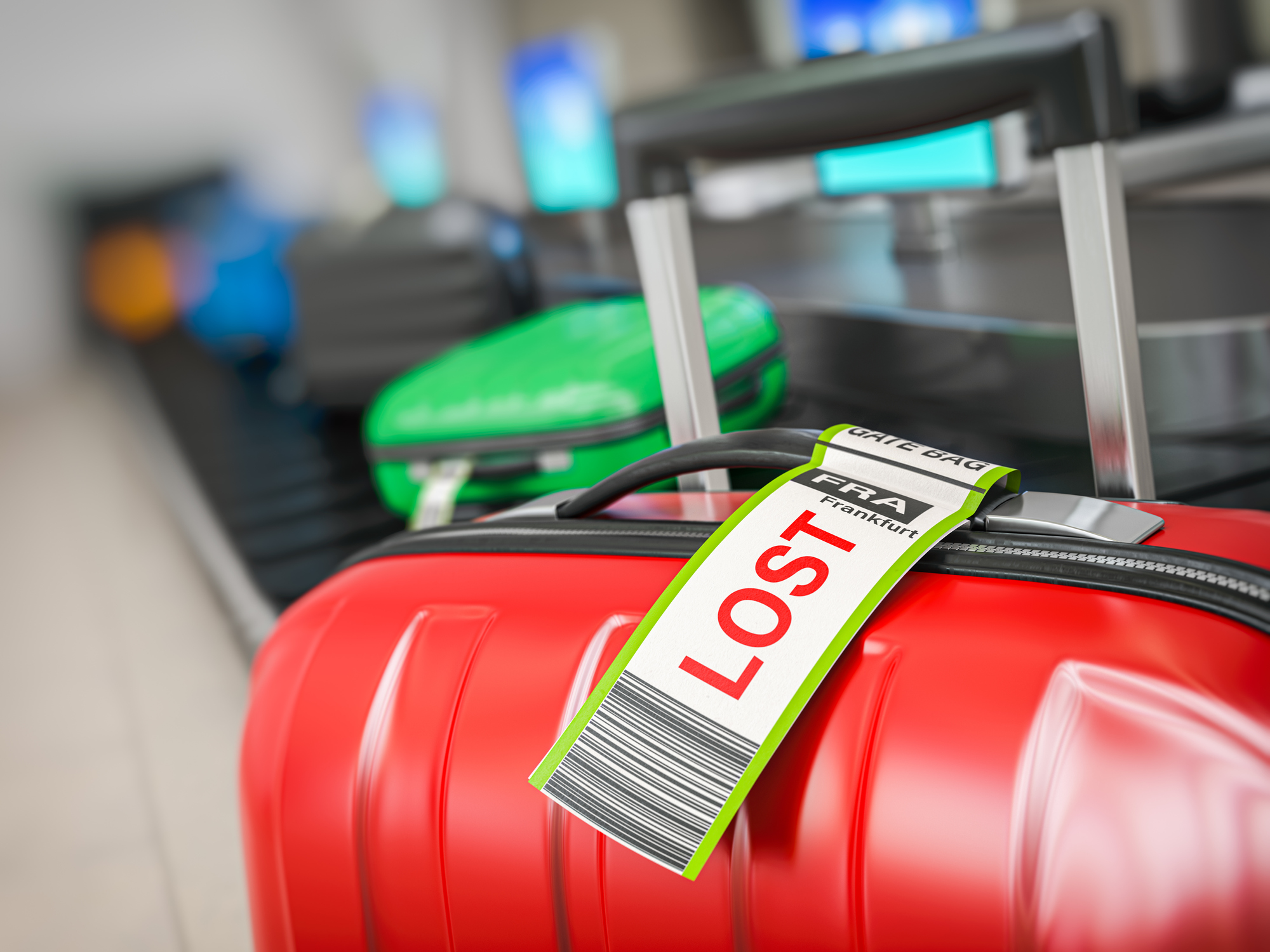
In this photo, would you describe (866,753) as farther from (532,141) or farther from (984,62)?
(532,141)

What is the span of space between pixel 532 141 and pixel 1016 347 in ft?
12.0

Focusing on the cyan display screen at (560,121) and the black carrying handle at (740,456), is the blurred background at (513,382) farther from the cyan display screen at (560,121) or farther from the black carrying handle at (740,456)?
the black carrying handle at (740,456)

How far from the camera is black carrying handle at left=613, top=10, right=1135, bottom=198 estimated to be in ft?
1.54

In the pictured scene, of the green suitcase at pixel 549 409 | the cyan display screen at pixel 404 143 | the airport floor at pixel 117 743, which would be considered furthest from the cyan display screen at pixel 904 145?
the cyan display screen at pixel 404 143

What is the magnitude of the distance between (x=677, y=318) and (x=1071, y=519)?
0.27m

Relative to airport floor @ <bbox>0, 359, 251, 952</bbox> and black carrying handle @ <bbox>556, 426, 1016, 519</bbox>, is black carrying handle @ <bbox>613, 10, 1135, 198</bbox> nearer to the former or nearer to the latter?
black carrying handle @ <bbox>556, 426, 1016, 519</bbox>

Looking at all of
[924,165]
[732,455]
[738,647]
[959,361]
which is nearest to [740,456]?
[732,455]

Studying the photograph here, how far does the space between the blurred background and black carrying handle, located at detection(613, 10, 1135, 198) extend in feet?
0.09

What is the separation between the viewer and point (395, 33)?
5.29m

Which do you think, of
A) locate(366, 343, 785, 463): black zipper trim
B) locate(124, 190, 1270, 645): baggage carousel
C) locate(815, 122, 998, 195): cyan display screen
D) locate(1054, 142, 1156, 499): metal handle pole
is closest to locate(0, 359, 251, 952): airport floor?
locate(124, 190, 1270, 645): baggage carousel

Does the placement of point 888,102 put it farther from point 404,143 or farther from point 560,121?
point 404,143

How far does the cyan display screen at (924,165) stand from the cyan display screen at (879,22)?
7.5 inches

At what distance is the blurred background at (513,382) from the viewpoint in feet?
3.39

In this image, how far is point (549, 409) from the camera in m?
1.14
